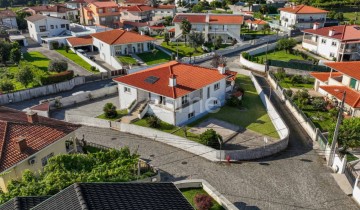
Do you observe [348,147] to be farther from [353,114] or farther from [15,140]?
[15,140]

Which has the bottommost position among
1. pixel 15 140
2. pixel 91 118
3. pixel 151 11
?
pixel 91 118

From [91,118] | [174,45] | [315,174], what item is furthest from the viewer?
[174,45]

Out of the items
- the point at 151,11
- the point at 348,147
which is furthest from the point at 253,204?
the point at 151,11

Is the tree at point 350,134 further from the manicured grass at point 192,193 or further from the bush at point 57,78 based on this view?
the bush at point 57,78

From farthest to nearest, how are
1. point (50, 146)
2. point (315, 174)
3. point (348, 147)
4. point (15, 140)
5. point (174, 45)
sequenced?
1. point (174, 45)
2. point (348, 147)
3. point (315, 174)
4. point (50, 146)
5. point (15, 140)

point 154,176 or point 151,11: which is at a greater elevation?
point 151,11

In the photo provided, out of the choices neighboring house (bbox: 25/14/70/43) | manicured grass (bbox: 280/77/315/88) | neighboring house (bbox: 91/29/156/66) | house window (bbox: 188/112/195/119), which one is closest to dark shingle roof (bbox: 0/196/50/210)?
house window (bbox: 188/112/195/119)

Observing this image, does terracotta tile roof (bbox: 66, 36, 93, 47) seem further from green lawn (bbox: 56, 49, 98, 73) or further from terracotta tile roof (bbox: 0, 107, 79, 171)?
terracotta tile roof (bbox: 0, 107, 79, 171)
